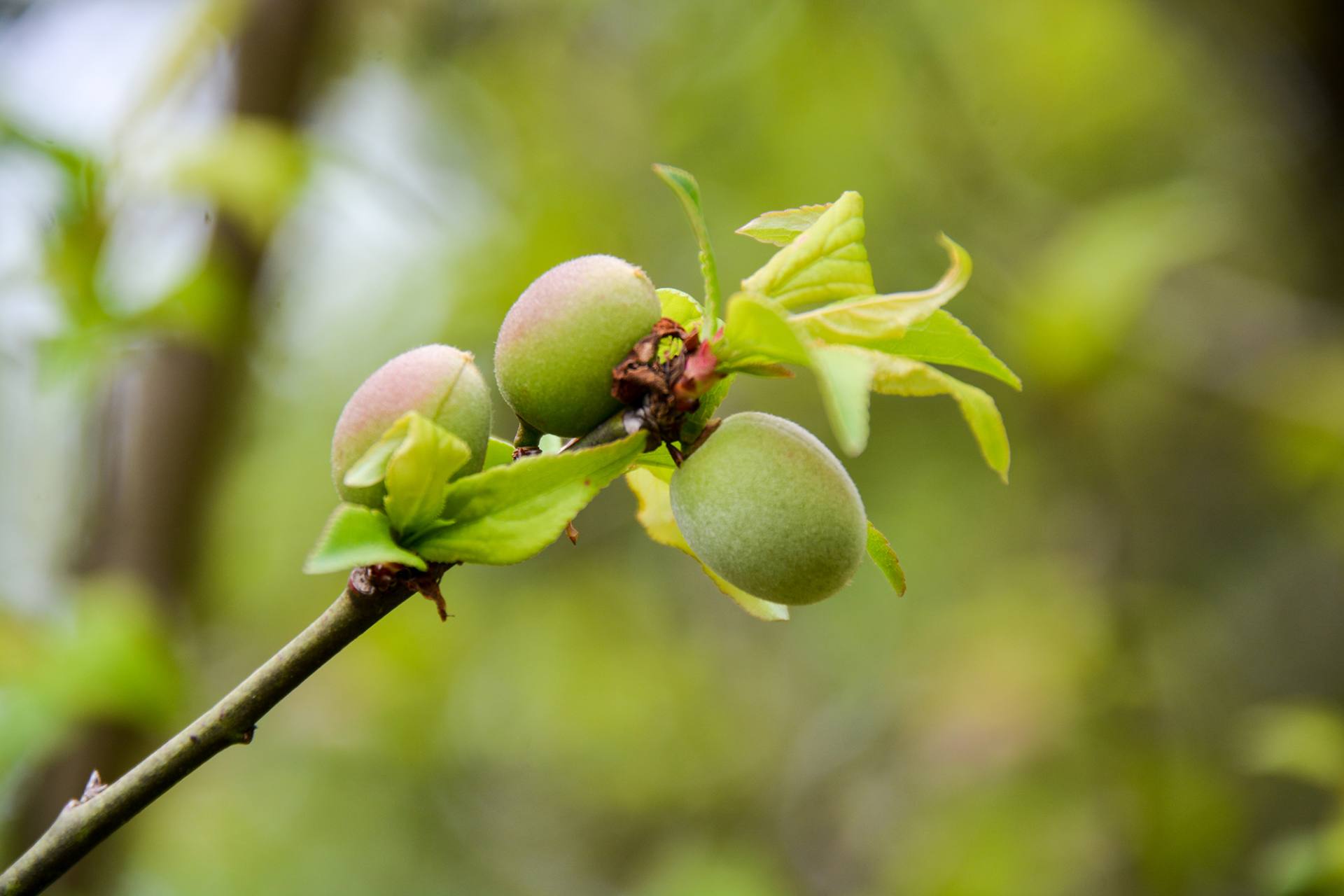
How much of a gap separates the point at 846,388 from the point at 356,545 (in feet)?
1.12

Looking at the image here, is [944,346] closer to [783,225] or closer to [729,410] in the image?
[783,225]

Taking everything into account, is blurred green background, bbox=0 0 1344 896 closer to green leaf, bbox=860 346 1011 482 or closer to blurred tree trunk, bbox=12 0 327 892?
blurred tree trunk, bbox=12 0 327 892

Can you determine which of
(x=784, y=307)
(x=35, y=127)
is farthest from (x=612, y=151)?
(x=784, y=307)

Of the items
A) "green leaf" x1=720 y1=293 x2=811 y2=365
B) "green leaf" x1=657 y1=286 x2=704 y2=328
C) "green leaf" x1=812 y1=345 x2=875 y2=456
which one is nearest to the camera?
"green leaf" x1=812 y1=345 x2=875 y2=456

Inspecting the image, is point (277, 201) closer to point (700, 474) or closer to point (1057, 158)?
point (700, 474)

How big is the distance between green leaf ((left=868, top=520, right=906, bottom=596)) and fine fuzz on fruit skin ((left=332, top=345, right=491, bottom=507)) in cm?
34

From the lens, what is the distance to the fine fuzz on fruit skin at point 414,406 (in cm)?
81

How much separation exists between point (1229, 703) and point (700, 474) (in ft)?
11.5

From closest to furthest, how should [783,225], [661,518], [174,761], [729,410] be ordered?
1. [174,761]
2. [783,225]
3. [661,518]
4. [729,410]

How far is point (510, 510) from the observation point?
0.78 meters

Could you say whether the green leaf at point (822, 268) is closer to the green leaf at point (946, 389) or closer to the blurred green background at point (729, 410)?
the green leaf at point (946, 389)

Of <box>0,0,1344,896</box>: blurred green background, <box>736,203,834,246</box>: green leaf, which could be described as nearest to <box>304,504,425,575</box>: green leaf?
<box>736,203,834,246</box>: green leaf

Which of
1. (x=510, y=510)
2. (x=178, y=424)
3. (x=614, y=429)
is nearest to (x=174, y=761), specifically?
(x=510, y=510)

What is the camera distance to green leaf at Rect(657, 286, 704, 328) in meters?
0.98
